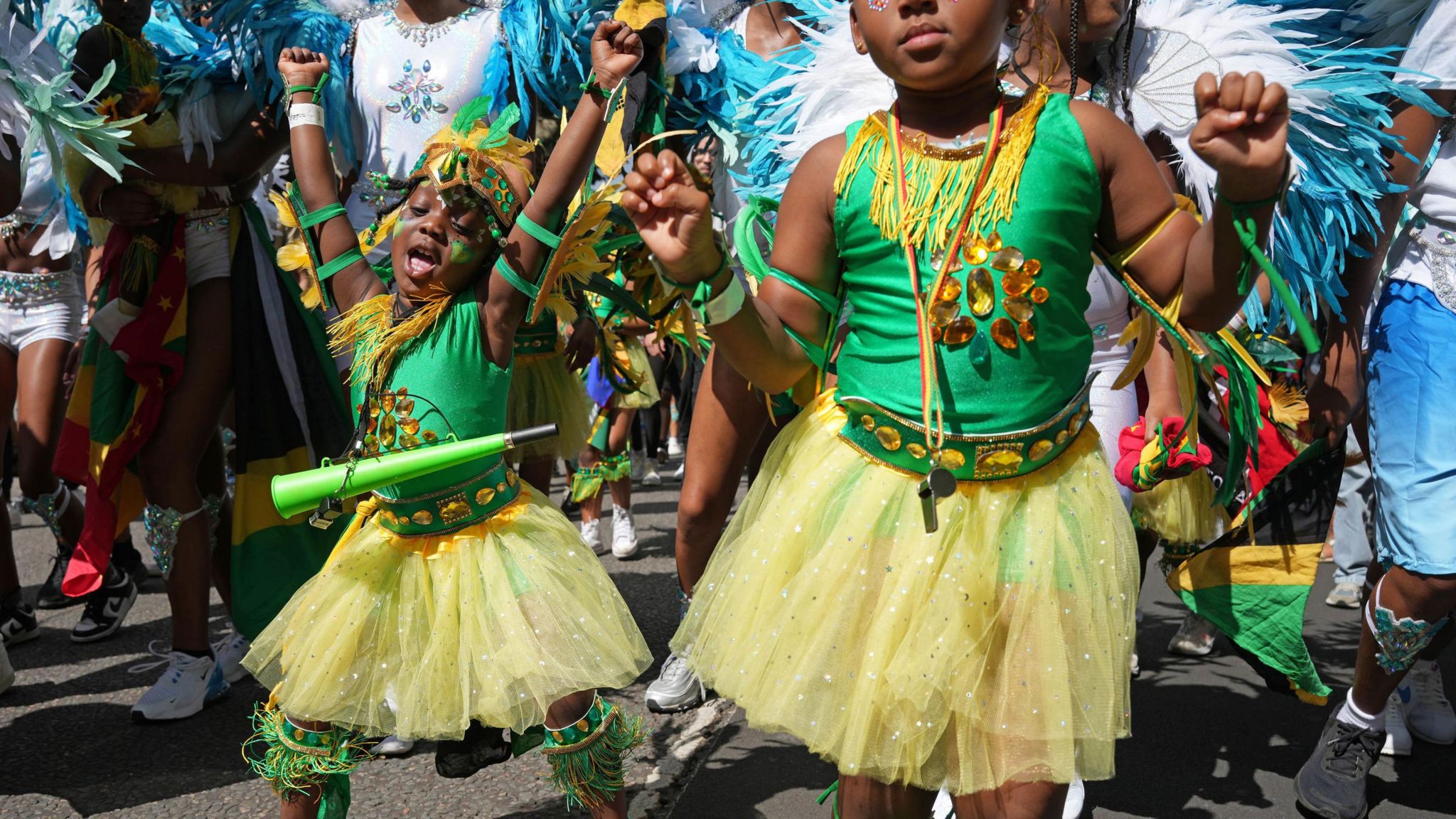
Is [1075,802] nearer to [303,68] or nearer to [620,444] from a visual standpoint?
[303,68]

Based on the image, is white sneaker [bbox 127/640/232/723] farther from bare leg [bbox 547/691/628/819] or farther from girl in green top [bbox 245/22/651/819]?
bare leg [bbox 547/691/628/819]

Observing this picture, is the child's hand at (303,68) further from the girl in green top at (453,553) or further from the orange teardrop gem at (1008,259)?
the orange teardrop gem at (1008,259)

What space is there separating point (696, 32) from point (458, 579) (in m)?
2.20

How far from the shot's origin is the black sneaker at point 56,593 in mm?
5992

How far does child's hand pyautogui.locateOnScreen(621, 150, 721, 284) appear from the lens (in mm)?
Answer: 1884

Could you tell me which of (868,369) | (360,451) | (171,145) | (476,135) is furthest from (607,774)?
(171,145)

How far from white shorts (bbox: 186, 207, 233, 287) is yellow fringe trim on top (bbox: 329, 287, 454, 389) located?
1.45m

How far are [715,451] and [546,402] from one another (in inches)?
40.7

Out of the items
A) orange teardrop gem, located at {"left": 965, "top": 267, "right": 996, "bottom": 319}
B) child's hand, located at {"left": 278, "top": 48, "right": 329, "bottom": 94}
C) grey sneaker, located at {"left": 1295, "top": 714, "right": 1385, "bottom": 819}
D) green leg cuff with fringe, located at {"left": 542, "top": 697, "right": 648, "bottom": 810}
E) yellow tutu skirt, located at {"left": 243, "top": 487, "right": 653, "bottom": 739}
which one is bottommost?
grey sneaker, located at {"left": 1295, "top": 714, "right": 1385, "bottom": 819}

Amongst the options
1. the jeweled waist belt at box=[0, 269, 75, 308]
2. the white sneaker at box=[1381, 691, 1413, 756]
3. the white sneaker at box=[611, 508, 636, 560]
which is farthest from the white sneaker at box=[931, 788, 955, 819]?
the jeweled waist belt at box=[0, 269, 75, 308]

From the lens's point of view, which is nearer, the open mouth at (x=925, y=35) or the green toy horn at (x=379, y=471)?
the open mouth at (x=925, y=35)

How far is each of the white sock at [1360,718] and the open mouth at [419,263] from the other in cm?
266

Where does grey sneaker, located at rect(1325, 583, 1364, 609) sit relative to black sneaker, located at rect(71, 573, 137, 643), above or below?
below

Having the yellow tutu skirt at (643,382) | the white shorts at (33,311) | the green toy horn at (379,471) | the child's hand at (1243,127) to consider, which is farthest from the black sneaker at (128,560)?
the child's hand at (1243,127)
